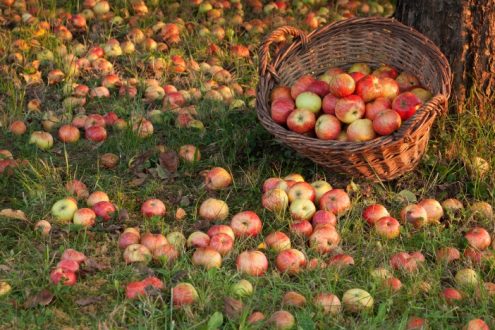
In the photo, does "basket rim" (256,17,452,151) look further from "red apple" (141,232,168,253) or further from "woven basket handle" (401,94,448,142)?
"red apple" (141,232,168,253)

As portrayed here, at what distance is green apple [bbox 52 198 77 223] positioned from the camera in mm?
4254

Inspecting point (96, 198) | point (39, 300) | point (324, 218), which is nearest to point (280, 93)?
point (324, 218)

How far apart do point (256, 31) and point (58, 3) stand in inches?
66.3

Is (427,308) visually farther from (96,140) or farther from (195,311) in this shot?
(96,140)

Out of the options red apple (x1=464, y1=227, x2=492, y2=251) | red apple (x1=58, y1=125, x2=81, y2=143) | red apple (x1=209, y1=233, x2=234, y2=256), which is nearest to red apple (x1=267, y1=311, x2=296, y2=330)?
red apple (x1=209, y1=233, x2=234, y2=256)

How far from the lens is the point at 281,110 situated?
4527 millimetres

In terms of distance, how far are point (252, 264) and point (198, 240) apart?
34cm

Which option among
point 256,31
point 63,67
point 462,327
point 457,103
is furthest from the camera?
point 256,31

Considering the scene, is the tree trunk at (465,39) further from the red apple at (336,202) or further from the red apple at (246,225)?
the red apple at (246,225)

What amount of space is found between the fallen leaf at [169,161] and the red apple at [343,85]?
0.96 metres

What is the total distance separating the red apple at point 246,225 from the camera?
4176mm

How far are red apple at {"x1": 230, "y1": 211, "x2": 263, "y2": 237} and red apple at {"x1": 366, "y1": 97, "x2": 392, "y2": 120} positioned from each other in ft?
2.66

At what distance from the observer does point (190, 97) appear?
18.3ft

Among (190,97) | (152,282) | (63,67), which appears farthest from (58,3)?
(152,282)
